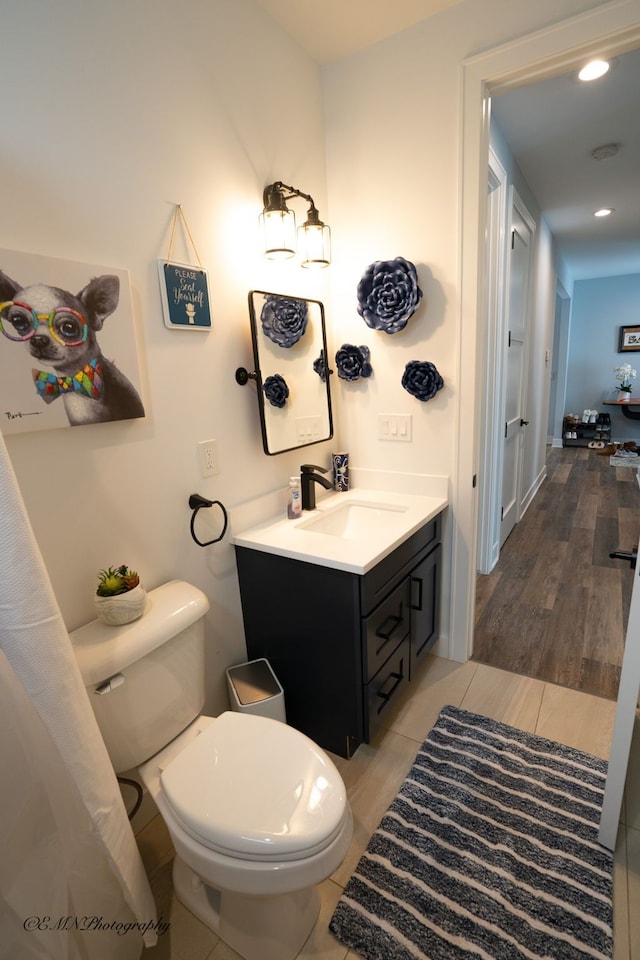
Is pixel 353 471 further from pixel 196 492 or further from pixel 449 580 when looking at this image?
pixel 196 492

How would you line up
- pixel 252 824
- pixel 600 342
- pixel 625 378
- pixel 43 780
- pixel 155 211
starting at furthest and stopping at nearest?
pixel 600 342
pixel 625 378
pixel 155 211
pixel 252 824
pixel 43 780

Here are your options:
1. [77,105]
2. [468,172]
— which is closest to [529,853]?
[468,172]

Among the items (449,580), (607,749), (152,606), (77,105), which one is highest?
(77,105)

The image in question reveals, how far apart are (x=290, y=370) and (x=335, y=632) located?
3.24 ft

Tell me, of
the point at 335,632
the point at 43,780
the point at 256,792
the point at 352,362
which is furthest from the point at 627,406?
the point at 43,780

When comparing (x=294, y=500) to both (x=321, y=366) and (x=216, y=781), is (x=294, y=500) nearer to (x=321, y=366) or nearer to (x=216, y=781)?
(x=321, y=366)

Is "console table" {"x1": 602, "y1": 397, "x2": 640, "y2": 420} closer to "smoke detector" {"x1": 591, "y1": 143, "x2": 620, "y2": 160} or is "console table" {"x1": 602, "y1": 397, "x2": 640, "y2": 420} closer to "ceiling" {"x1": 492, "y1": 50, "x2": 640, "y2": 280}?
"ceiling" {"x1": 492, "y1": 50, "x2": 640, "y2": 280}

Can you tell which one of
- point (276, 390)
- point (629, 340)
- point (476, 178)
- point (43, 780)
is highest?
point (476, 178)

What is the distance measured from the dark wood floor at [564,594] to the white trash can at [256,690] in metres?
1.09

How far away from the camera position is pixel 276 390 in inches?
64.4

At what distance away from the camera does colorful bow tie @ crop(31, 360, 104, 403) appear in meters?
0.99

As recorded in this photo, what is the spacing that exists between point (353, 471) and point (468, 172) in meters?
1.24

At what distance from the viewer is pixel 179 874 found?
47.3 inches

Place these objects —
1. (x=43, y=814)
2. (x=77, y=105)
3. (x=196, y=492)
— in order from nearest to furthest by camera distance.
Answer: (x=43, y=814)
(x=77, y=105)
(x=196, y=492)
